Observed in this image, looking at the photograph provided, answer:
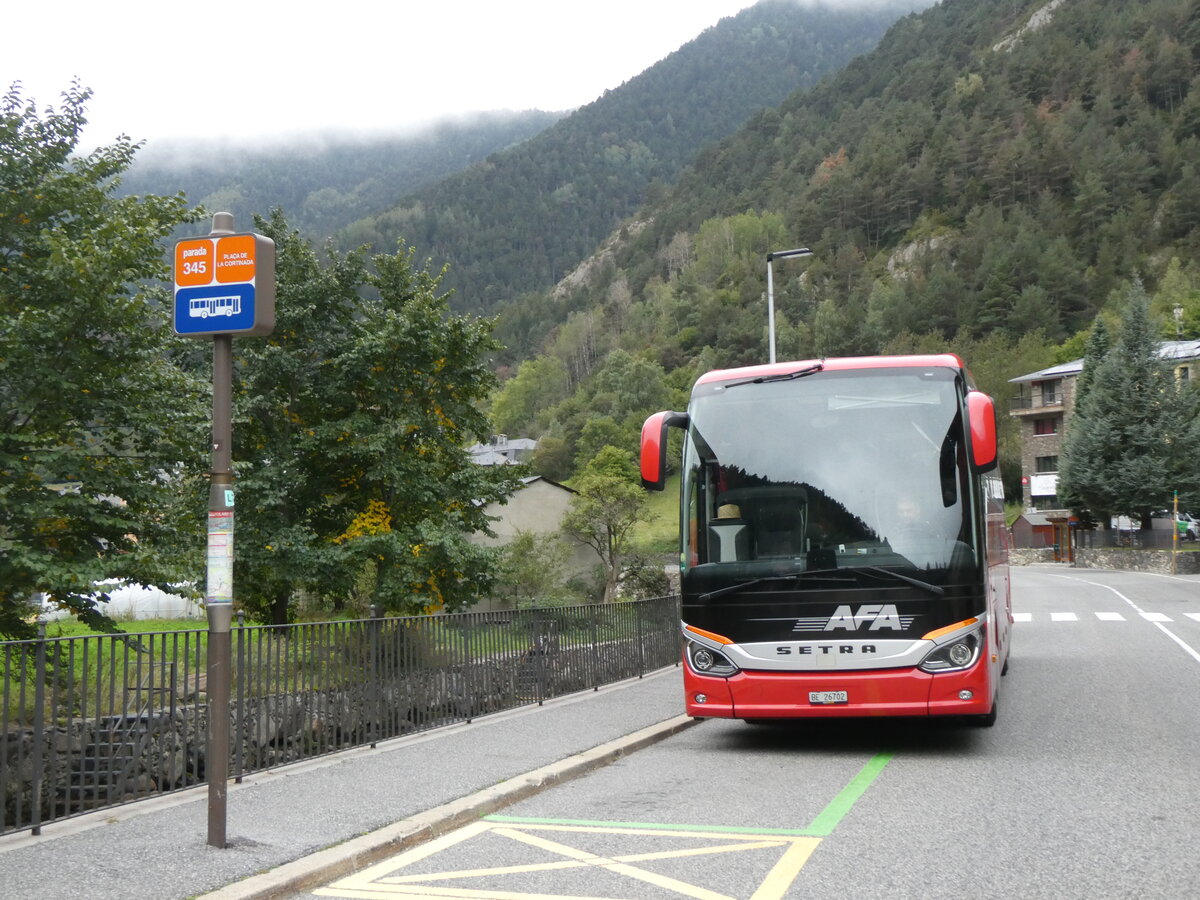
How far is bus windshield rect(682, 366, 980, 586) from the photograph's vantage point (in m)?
9.97

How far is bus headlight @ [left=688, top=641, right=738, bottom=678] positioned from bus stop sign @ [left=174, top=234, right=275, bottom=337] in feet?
16.7

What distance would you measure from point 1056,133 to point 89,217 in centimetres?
14032

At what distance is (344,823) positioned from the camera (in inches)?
286

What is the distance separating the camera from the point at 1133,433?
65.4 meters

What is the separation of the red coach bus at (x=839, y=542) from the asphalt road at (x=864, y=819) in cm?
70

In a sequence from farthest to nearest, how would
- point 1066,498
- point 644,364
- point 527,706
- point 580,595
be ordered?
point 644,364 → point 1066,498 → point 580,595 → point 527,706

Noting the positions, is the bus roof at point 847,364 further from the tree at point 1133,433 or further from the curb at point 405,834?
the tree at point 1133,433

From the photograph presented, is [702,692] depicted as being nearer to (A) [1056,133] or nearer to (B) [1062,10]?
(A) [1056,133]

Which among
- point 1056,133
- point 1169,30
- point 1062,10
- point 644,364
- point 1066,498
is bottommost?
point 1066,498

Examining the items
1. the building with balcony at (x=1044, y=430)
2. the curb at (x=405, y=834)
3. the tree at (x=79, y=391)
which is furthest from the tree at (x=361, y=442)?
the building with balcony at (x=1044, y=430)

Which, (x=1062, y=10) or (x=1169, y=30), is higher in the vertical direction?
(x=1062, y=10)

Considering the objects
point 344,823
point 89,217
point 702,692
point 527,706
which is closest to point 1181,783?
point 702,692

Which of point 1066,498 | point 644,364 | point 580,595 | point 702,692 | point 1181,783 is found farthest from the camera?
point 644,364

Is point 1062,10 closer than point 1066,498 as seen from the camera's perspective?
No
